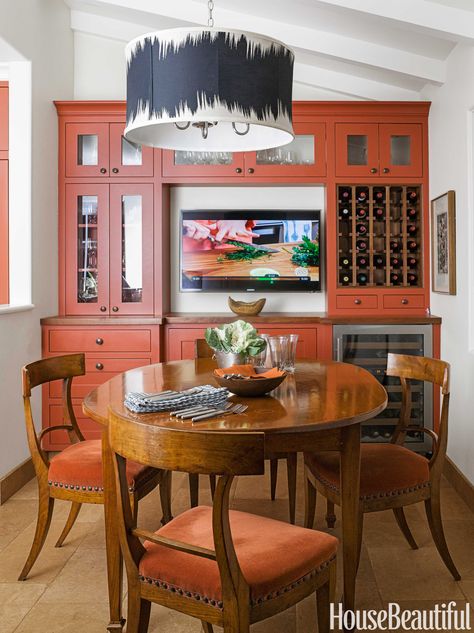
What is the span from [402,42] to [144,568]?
11.8 ft

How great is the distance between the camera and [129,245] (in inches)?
174

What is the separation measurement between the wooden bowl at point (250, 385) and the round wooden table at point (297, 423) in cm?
3

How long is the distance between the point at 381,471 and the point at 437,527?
39cm

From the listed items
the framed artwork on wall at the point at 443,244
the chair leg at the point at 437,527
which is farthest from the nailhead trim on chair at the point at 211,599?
the framed artwork on wall at the point at 443,244

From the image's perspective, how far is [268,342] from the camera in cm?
258

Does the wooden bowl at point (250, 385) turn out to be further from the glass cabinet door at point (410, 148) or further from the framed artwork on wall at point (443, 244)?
the glass cabinet door at point (410, 148)

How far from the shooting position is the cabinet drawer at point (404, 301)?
4367 mm

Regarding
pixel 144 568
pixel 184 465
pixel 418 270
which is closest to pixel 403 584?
pixel 144 568

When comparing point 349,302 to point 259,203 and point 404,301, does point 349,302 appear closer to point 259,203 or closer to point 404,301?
point 404,301

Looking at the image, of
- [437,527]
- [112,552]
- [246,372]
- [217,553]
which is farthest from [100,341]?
[217,553]

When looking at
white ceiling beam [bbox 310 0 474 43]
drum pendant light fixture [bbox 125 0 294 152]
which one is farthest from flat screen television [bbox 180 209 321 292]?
drum pendant light fixture [bbox 125 0 294 152]

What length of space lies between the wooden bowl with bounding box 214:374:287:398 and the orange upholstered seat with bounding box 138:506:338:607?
0.53 m

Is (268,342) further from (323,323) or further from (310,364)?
(323,323)

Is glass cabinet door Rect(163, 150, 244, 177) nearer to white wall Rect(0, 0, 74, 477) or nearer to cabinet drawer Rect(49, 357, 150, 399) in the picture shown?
white wall Rect(0, 0, 74, 477)
